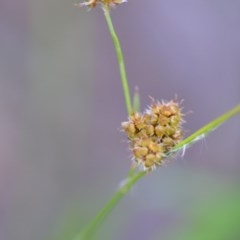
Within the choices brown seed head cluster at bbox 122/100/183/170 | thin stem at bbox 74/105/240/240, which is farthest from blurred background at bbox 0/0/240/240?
brown seed head cluster at bbox 122/100/183/170

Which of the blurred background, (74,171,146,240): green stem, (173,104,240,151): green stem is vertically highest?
the blurred background

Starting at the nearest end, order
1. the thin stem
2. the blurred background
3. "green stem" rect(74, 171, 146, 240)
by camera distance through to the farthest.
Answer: the thin stem → "green stem" rect(74, 171, 146, 240) → the blurred background

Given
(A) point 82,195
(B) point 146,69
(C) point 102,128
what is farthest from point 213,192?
(B) point 146,69

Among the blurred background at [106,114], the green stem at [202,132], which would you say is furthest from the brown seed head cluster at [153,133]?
the blurred background at [106,114]

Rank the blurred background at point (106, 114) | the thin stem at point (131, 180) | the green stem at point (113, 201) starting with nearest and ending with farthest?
the thin stem at point (131, 180)
the green stem at point (113, 201)
the blurred background at point (106, 114)

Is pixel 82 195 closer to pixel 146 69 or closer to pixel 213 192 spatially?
pixel 213 192

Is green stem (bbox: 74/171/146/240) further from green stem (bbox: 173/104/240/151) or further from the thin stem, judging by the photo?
green stem (bbox: 173/104/240/151)

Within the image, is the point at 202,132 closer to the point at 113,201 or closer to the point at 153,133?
the point at 153,133

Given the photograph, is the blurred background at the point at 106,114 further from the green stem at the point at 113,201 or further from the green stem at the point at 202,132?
the green stem at the point at 202,132
